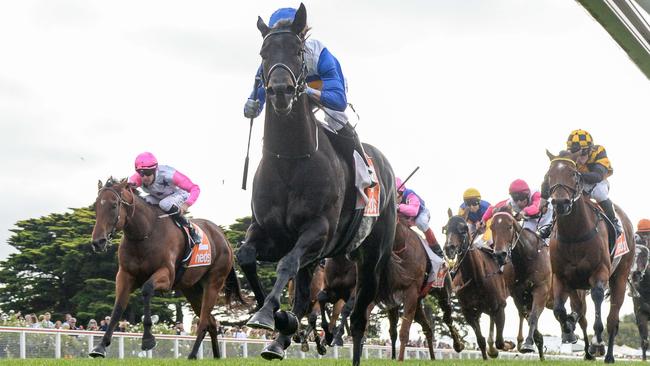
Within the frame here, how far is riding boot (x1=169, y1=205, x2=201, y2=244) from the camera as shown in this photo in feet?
36.8

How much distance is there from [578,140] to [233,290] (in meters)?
5.49

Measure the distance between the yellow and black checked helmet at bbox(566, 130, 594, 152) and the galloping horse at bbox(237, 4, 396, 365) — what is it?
5.38 m

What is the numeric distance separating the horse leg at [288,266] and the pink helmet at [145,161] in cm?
632

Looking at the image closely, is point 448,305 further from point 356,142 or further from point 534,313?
point 356,142

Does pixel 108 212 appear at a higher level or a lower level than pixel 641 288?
higher

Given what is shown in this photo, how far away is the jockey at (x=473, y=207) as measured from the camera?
543 inches

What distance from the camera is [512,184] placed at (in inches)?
498

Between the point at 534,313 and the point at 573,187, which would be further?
the point at 534,313

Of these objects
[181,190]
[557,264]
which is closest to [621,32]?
[557,264]

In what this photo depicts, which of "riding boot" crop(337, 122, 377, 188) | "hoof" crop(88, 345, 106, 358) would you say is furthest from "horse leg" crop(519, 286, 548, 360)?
"riding boot" crop(337, 122, 377, 188)

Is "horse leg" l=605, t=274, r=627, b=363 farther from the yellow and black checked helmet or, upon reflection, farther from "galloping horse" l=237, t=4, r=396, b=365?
"galloping horse" l=237, t=4, r=396, b=365

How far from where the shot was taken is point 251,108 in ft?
18.0

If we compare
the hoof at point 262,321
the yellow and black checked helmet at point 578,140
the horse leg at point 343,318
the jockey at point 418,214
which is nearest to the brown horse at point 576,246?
the yellow and black checked helmet at point 578,140

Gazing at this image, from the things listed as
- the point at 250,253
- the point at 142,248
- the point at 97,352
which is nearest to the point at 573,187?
the point at 142,248
